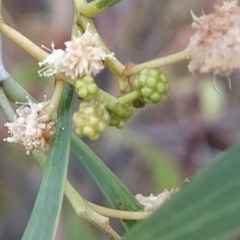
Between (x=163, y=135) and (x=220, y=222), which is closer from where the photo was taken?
(x=220, y=222)

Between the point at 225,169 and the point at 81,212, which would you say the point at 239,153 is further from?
the point at 81,212

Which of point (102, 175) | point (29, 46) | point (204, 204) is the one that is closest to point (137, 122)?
point (102, 175)

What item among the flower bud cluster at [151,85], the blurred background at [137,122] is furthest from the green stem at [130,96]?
the blurred background at [137,122]

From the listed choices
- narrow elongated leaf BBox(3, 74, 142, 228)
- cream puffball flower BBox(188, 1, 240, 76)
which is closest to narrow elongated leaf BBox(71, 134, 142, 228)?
narrow elongated leaf BBox(3, 74, 142, 228)

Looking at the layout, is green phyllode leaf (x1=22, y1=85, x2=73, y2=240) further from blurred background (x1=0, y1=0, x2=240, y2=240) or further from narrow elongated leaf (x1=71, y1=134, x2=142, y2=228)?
blurred background (x1=0, y1=0, x2=240, y2=240)

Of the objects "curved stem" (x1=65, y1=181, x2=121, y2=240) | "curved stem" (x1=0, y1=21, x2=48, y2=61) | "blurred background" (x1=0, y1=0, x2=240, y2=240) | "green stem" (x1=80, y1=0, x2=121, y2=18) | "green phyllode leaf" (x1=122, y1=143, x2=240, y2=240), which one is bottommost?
"green phyllode leaf" (x1=122, y1=143, x2=240, y2=240)

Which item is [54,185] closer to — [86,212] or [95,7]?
[86,212]

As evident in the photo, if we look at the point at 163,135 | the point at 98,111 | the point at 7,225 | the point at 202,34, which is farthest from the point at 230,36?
the point at 7,225
